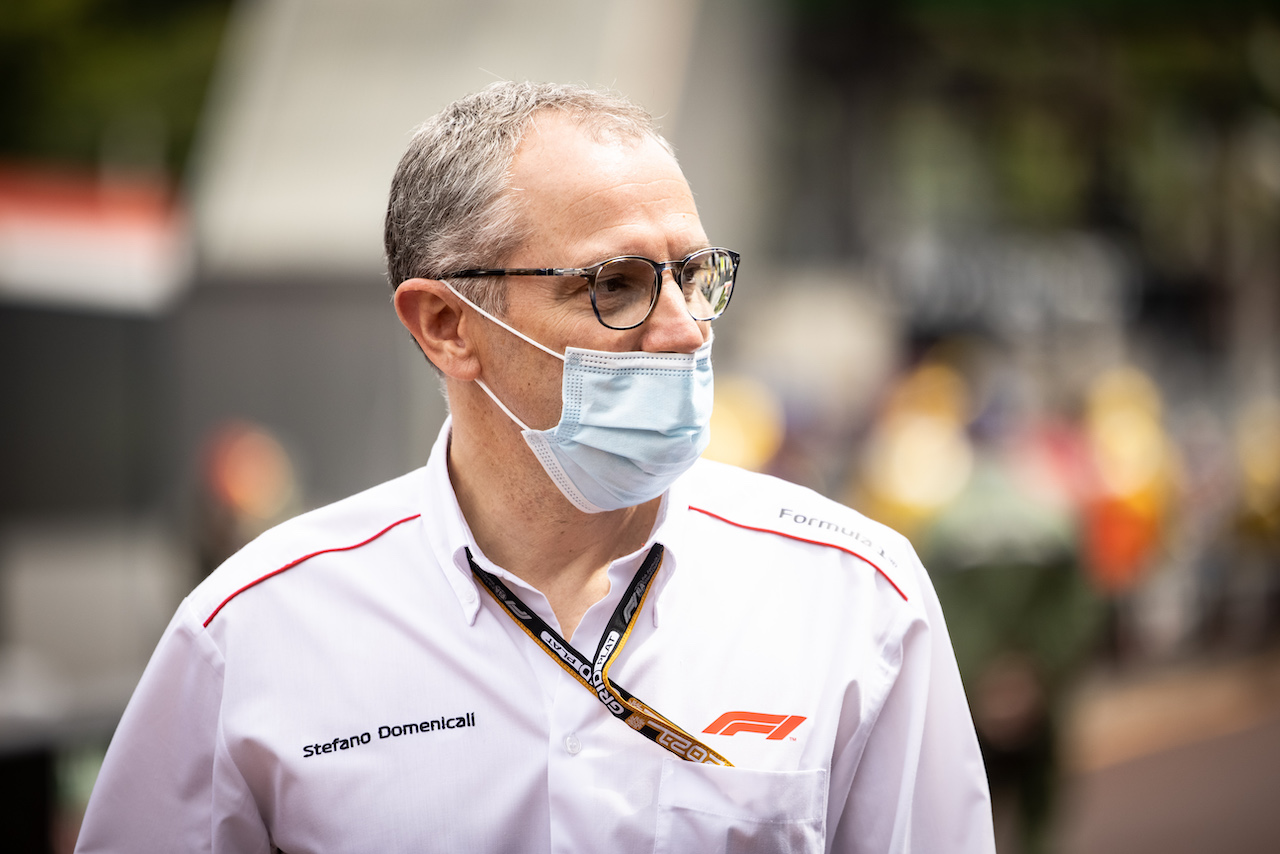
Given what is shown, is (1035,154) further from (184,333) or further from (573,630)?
(573,630)

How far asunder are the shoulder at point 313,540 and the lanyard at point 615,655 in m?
0.21

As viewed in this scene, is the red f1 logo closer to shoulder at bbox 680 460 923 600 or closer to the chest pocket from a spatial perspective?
the chest pocket

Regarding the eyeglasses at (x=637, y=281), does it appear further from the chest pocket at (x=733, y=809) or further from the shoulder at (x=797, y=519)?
the chest pocket at (x=733, y=809)

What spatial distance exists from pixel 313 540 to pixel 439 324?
46 cm

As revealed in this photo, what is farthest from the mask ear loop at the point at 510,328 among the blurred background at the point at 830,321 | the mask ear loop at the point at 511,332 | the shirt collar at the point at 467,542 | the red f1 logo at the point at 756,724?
the blurred background at the point at 830,321

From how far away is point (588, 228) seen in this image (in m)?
2.24

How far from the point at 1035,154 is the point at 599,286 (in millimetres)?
17891

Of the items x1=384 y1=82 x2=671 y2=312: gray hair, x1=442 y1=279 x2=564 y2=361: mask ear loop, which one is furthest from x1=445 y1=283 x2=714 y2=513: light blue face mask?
x1=384 y1=82 x2=671 y2=312: gray hair

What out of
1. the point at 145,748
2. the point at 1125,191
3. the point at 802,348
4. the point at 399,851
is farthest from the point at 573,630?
the point at 1125,191

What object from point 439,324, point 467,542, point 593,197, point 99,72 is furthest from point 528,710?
point 99,72

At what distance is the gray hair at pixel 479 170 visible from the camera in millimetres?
2301

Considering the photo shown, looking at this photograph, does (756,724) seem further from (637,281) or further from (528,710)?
(637,281)

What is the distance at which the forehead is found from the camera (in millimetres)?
2236

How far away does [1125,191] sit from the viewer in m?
18.2
